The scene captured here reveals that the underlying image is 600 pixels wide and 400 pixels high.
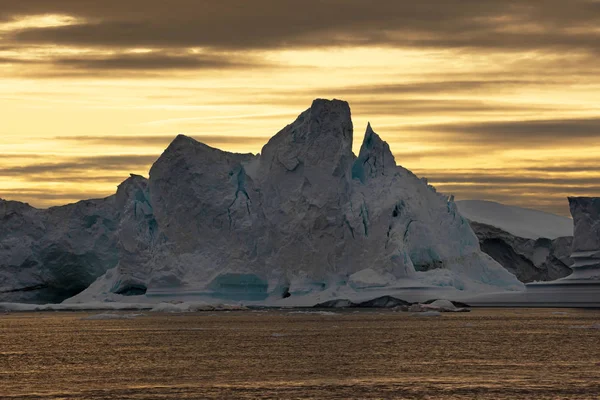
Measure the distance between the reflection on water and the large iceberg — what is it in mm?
7645

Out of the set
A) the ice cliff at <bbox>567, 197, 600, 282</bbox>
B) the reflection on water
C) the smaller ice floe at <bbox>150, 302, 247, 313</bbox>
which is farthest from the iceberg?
the smaller ice floe at <bbox>150, 302, 247, 313</bbox>

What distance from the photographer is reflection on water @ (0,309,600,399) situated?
2561 cm

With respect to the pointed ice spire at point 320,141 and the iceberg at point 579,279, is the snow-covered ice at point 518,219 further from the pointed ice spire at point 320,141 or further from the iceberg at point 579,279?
the pointed ice spire at point 320,141

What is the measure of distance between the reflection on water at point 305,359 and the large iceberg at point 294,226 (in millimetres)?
7645

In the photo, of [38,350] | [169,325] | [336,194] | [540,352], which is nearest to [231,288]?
[336,194]

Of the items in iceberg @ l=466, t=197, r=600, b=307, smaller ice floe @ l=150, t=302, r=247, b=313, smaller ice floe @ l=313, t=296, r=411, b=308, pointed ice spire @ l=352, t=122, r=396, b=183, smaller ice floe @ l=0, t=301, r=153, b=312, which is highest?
pointed ice spire @ l=352, t=122, r=396, b=183

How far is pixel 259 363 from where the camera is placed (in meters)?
32.2

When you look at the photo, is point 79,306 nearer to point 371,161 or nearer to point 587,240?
point 371,161

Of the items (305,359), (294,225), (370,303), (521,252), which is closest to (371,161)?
(294,225)

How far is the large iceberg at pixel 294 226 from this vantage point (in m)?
61.9

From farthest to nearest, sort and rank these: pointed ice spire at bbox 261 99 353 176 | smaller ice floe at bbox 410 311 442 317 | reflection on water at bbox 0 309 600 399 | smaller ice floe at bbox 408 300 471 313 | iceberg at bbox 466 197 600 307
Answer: pointed ice spire at bbox 261 99 353 176, iceberg at bbox 466 197 600 307, smaller ice floe at bbox 408 300 471 313, smaller ice floe at bbox 410 311 442 317, reflection on water at bbox 0 309 600 399

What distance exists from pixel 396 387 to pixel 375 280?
3488 cm

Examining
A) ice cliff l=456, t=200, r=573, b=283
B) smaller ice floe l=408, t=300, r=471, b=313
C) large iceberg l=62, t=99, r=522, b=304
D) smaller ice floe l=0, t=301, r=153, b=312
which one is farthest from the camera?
ice cliff l=456, t=200, r=573, b=283

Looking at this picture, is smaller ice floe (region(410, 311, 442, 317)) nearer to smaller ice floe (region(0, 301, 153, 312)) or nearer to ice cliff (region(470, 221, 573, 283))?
smaller ice floe (region(0, 301, 153, 312))
